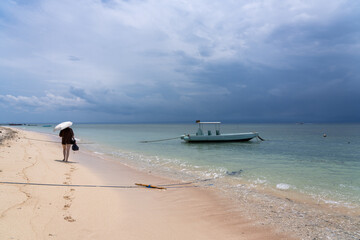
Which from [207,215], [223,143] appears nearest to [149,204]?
[207,215]

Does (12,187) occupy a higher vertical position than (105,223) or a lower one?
higher

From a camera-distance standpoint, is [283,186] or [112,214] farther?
[283,186]

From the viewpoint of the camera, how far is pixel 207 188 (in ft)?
30.6

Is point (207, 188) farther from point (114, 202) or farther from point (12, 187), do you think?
point (12, 187)

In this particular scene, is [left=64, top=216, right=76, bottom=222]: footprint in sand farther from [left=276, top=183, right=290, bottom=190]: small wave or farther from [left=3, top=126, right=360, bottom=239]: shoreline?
[left=276, top=183, right=290, bottom=190]: small wave

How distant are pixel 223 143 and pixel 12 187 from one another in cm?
3039

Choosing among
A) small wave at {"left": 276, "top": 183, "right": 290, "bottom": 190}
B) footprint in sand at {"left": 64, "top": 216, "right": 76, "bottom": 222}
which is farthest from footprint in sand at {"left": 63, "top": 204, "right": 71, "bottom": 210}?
small wave at {"left": 276, "top": 183, "right": 290, "bottom": 190}

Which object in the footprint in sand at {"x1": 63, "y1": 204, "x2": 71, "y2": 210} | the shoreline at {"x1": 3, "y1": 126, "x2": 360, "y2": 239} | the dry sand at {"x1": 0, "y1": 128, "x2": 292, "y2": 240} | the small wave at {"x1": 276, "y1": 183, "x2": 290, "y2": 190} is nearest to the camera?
the dry sand at {"x1": 0, "y1": 128, "x2": 292, "y2": 240}

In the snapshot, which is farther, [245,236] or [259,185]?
[259,185]

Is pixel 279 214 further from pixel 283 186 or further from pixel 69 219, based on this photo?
pixel 69 219

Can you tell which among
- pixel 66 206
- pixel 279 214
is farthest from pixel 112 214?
pixel 279 214

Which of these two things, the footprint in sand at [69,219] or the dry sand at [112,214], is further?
the footprint in sand at [69,219]

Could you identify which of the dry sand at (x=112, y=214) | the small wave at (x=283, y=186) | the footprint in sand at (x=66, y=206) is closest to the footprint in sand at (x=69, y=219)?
the dry sand at (x=112, y=214)

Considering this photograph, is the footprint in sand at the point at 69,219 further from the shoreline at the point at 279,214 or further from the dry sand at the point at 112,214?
the shoreline at the point at 279,214
